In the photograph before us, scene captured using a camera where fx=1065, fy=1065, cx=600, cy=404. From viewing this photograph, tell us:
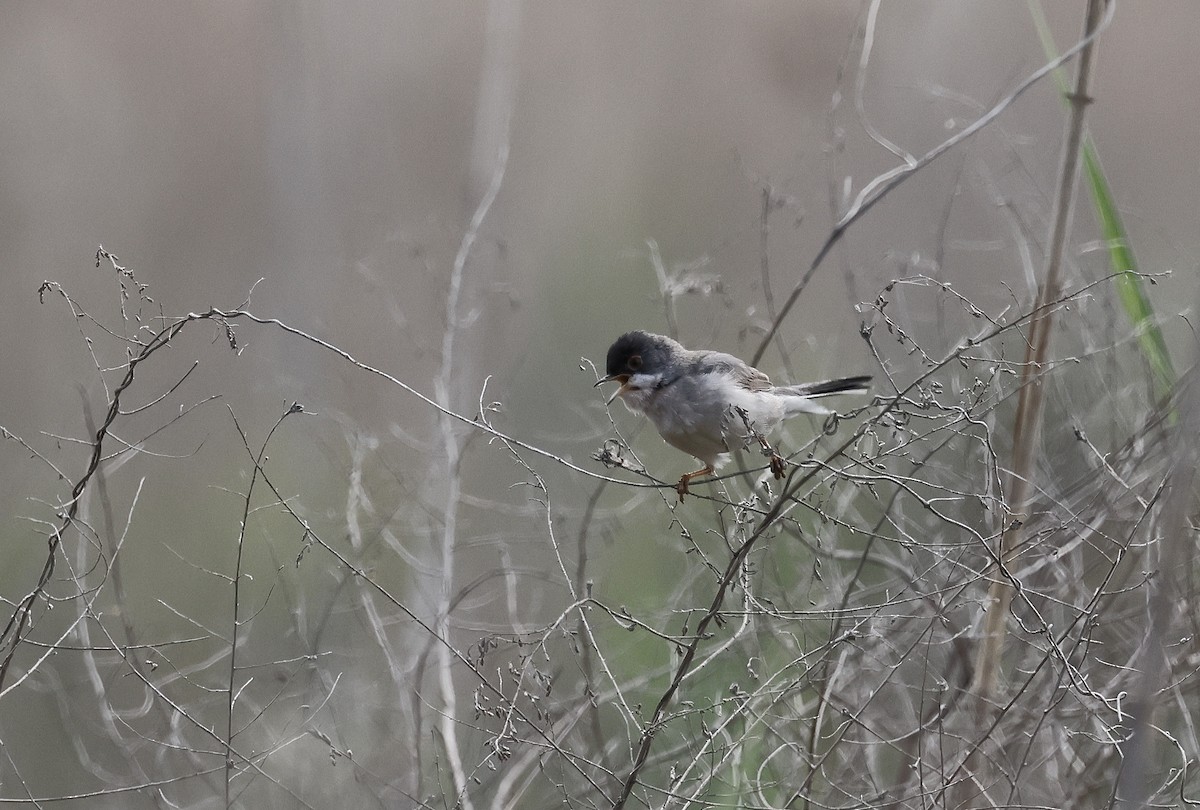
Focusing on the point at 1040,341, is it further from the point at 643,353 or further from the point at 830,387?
the point at 643,353

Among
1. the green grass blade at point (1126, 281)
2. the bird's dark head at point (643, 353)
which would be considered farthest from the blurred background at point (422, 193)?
the green grass blade at point (1126, 281)

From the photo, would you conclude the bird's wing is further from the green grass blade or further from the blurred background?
the blurred background

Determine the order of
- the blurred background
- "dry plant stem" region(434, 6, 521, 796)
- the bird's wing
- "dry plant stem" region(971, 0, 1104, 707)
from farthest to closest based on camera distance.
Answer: the blurred background → the bird's wing → "dry plant stem" region(434, 6, 521, 796) → "dry plant stem" region(971, 0, 1104, 707)

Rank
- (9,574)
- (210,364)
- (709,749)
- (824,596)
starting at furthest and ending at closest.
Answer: (210,364)
(9,574)
(824,596)
(709,749)

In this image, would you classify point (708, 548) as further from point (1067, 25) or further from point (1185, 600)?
point (1067, 25)

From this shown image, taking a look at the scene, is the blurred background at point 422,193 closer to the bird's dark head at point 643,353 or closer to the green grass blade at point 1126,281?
the bird's dark head at point 643,353

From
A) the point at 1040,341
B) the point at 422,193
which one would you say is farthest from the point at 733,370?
the point at 422,193

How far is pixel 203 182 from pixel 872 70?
606cm

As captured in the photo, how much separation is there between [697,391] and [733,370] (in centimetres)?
20

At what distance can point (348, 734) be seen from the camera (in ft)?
16.9

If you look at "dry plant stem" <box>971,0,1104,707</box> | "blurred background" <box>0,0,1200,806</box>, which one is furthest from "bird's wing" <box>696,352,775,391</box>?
"blurred background" <box>0,0,1200,806</box>

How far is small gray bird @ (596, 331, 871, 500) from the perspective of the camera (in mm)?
4312

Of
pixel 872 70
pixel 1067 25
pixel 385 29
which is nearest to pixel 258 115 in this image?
pixel 385 29

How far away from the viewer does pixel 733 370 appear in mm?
4484
